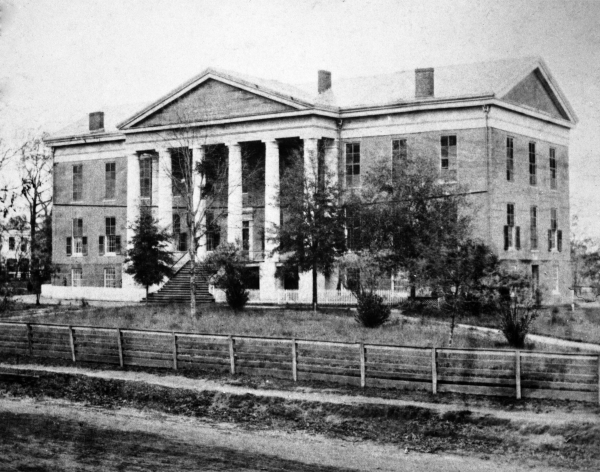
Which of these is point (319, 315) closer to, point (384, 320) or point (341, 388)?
point (384, 320)

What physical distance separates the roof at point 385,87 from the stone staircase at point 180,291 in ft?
34.0

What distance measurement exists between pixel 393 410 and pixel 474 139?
1103 inches

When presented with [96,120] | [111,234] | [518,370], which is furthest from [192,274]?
[96,120]

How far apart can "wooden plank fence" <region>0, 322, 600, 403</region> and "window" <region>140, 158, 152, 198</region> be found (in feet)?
96.5

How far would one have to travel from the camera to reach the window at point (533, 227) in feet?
149

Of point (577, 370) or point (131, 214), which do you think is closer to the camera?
point (577, 370)

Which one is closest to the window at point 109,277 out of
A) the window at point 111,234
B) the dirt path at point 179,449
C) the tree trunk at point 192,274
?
the window at point 111,234

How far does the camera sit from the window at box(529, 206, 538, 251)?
4538 centimetres

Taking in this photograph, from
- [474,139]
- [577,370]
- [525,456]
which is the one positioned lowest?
[525,456]

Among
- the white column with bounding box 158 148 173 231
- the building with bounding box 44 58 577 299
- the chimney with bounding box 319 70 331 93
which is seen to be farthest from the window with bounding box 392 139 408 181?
the white column with bounding box 158 148 173 231

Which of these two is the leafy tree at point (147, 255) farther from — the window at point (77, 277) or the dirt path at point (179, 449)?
the dirt path at point (179, 449)

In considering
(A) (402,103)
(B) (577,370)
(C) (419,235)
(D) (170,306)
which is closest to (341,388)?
(B) (577,370)

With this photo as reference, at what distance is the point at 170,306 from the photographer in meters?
42.2

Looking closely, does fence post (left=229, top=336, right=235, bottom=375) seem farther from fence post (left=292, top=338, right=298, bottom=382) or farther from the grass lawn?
the grass lawn
